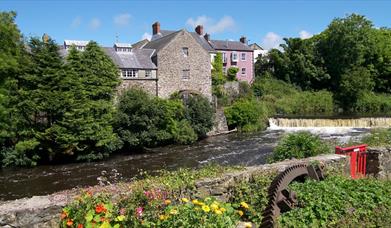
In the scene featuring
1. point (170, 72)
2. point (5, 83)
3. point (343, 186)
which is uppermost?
point (170, 72)

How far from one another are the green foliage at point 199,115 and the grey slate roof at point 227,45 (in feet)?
68.4

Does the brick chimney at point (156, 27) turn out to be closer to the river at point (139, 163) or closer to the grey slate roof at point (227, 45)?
the grey slate roof at point (227, 45)

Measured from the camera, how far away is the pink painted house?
1863 inches

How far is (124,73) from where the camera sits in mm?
29922

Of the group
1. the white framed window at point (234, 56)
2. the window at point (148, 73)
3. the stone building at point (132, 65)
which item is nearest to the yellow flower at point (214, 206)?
the stone building at point (132, 65)

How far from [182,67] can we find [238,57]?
16.7 m

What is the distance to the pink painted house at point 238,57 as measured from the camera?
47312mm

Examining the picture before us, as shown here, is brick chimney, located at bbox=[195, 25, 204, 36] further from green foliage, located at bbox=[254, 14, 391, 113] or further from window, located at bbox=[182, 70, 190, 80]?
window, located at bbox=[182, 70, 190, 80]

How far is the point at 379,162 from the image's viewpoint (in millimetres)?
7910

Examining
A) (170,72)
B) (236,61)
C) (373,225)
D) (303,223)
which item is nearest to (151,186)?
(303,223)

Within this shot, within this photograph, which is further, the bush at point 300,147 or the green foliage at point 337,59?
the green foliage at point 337,59

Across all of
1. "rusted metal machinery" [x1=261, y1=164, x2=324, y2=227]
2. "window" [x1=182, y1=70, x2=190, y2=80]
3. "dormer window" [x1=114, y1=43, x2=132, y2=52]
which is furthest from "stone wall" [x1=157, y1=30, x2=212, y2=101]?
"rusted metal machinery" [x1=261, y1=164, x2=324, y2=227]

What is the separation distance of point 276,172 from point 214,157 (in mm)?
14625

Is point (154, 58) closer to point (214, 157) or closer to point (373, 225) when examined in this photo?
point (214, 157)
